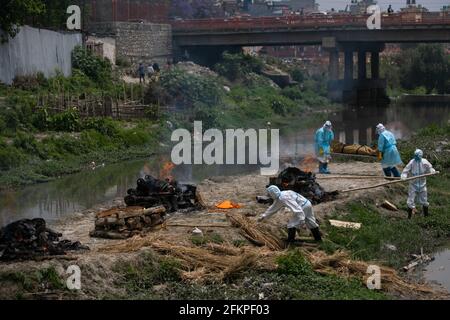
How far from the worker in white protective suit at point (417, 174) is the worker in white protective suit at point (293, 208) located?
11.3ft

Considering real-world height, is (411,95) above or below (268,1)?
below

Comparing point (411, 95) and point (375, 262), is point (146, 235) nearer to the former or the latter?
point (375, 262)

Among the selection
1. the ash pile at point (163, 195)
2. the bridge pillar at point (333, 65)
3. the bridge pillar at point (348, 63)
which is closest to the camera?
the ash pile at point (163, 195)

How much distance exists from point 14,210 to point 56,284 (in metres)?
9.02

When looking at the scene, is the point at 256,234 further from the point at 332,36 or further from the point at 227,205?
the point at 332,36

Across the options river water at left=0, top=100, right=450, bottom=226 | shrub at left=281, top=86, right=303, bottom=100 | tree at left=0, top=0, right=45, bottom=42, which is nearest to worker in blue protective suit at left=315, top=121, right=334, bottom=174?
river water at left=0, top=100, right=450, bottom=226

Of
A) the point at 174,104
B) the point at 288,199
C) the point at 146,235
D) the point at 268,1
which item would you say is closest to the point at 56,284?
the point at 146,235

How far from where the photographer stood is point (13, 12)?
35.0 metres

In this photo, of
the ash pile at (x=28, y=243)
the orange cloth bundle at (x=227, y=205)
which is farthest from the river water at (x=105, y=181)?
the ash pile at (x=28, y=243)

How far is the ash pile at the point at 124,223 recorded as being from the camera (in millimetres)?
16094

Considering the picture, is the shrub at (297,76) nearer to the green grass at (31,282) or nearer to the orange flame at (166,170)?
the orange flame at (166,170)

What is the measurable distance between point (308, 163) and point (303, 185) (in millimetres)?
8813

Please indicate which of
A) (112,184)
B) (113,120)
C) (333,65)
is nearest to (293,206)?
(112,184)
